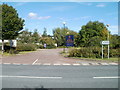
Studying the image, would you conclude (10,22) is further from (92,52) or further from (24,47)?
(92,52)

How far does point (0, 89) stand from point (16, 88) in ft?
2.15

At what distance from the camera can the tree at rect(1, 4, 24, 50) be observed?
1041 inches

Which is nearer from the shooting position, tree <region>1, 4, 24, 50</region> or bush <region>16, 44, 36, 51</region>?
tree <region>1, 4, 24, 50</region>

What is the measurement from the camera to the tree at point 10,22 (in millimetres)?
26438

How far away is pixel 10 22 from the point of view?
2659cm

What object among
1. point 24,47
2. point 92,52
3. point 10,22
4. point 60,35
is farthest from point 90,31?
point 92,52

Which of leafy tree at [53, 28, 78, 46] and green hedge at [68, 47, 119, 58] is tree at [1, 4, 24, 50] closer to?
green hedge at [68, 47, 119, 58]

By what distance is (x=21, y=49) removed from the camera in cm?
3966

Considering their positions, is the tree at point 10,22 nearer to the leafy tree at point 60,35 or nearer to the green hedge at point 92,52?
the green hedge at point 92,52

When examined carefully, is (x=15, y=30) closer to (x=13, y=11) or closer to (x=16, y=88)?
(x=13, y=11)

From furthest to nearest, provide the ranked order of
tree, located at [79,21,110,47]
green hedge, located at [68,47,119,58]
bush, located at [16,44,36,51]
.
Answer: tree, located at [79,21,110,47], bush, located at [16,44,36,51], green hedge, located at [68,47,119,58]

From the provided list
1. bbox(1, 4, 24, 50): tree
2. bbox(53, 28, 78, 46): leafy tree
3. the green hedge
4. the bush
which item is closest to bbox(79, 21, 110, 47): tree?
bbox(53, 28, 78, 46): leafy tree

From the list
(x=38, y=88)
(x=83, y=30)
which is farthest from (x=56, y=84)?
(x=83, y=30)

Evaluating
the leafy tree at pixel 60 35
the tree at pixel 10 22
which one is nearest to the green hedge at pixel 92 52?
the tree at pixel 10 22
